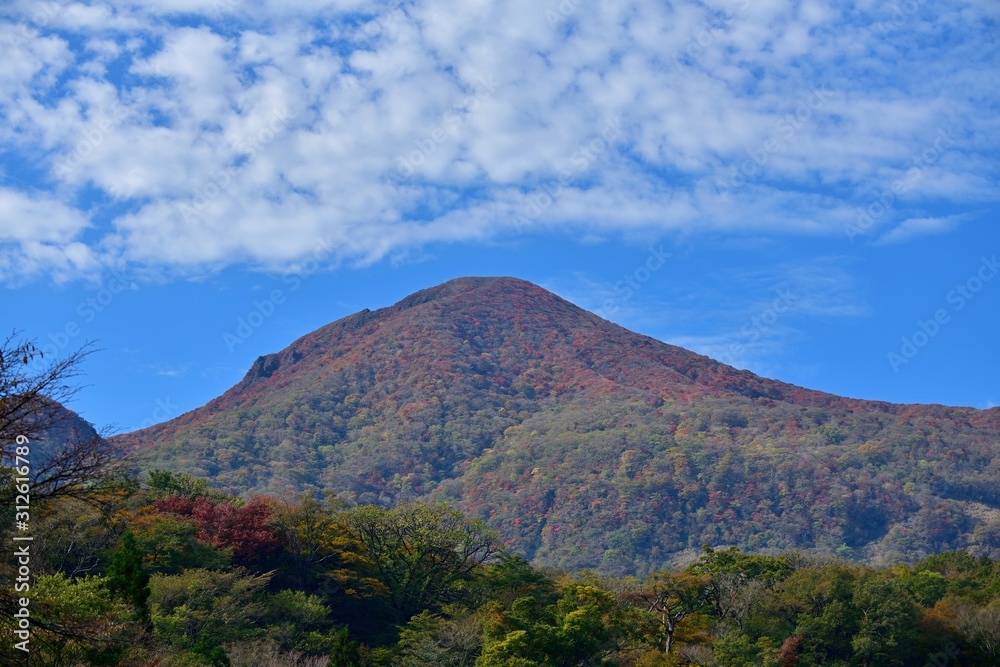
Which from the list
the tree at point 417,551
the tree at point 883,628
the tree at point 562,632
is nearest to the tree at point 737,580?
the tree at point 883,628

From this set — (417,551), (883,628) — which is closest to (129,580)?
(417,551)

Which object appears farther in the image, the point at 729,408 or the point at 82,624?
the point at 729,408

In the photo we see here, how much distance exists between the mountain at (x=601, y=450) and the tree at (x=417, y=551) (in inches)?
2570

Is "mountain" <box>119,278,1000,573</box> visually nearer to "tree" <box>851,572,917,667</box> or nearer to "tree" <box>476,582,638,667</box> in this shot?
"tree" <box>851,572,917,667</box>

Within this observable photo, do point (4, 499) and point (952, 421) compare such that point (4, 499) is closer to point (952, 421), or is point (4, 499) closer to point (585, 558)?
point (585, 558)

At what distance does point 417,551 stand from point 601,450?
94171mm

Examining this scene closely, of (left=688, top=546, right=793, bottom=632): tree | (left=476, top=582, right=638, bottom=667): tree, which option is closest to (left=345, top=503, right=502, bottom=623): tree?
(left=476, top=582, right=638, bottom=667): tree

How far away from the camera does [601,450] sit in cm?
14588

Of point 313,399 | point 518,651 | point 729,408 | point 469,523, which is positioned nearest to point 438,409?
point 313,399

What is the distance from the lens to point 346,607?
168 ft

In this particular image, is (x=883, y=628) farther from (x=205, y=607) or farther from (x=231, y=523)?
(x=231, y=523)

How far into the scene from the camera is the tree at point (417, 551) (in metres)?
53.1

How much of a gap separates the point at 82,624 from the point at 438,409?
160985 mm

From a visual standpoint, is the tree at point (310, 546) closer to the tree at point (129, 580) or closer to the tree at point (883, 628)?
the tree at point (129, 580)
